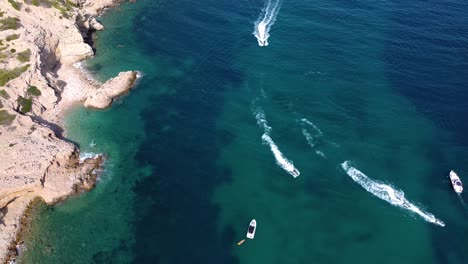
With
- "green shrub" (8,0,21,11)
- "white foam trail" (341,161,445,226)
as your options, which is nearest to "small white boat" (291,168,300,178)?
"white foam trail" (341,161,445,226)

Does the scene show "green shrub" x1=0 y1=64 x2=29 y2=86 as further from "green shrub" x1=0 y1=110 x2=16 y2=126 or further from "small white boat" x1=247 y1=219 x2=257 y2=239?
"small white boat" x1=247 y1=219 x2=257 y2=239

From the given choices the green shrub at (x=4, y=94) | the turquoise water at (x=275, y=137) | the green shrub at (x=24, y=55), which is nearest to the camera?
the turquoise water at (x=275, y=137)

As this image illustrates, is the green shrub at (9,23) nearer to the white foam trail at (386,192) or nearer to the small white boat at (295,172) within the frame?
the small white boat at (295,172)

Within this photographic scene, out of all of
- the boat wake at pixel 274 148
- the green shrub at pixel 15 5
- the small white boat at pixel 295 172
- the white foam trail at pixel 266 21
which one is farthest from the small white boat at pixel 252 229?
the green shrub at pixel 15 5

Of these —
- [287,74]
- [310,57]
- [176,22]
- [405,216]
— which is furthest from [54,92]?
[405,216]

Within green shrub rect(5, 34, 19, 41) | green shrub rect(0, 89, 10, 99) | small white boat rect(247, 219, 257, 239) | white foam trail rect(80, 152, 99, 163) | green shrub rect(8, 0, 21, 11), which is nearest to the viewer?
small white boat rect(247, 219, 257, 239)
